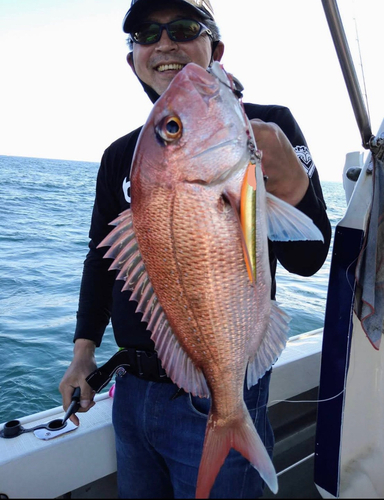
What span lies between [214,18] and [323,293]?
704 cm

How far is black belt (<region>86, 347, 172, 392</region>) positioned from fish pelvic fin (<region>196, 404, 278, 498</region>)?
19.7 inches

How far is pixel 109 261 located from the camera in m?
2.02

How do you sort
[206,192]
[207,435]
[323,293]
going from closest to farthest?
[206,192] < [207,435] < [323,293]

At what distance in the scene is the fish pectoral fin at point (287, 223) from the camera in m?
1.01

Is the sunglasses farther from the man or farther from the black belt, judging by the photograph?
the black belt

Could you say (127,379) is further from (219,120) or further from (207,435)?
(219,120)

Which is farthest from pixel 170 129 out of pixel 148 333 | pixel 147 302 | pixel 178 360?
pixel 148 333

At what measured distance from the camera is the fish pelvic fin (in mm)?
1042

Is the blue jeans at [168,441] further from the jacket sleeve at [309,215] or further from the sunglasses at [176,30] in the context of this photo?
the sunglasses at [176,30]

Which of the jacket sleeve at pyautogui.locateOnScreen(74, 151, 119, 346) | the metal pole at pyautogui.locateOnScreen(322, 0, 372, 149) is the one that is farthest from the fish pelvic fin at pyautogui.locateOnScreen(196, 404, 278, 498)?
the metal pole at pyautogui.locateOnScreen(322, 0, 372, 149)

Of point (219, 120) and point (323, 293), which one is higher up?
point (219, 120)

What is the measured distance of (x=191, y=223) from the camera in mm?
1008

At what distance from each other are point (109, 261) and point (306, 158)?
3.65 feet

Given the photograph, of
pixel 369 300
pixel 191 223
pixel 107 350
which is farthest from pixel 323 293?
pixel 191 223
